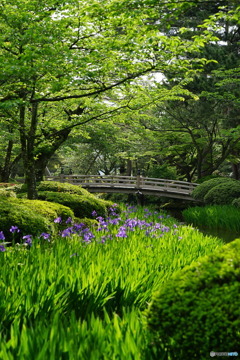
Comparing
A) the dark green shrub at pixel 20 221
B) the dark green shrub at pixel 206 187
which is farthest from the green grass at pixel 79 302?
the dark green shrub at pixel 206 187

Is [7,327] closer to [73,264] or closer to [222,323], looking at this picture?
[73,264]

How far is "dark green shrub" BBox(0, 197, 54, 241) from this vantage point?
589 centimetres

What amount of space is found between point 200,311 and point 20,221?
15.0ft

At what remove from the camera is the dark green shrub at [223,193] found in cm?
1475

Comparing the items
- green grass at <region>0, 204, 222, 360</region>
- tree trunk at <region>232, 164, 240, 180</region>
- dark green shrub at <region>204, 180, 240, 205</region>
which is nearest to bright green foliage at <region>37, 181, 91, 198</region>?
dark green shrub at <region>204, 180, 240, 205</region>

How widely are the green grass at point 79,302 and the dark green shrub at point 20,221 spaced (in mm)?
1019

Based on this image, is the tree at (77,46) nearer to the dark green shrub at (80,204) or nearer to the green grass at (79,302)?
the dark green shrub at (80,204)

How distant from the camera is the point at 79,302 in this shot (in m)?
3.23

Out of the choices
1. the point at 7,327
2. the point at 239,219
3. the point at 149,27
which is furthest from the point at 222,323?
the point at 239,219

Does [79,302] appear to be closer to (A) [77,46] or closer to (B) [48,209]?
(B) [48,209]

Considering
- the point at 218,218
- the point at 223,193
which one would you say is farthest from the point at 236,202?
the point at 223,193

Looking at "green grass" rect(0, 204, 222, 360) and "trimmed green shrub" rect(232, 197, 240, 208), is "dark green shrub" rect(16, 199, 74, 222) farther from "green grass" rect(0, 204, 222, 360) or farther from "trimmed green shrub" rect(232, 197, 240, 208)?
"trimmed green shrub" rect(232, 197, 240, 208)

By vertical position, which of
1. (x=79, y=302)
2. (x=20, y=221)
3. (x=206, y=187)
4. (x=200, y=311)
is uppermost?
(x=206, y=187)

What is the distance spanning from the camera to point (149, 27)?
652cm
